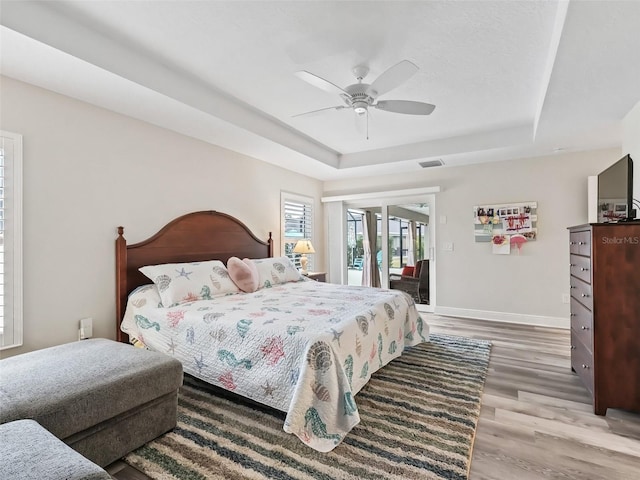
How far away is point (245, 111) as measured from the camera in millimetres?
3412

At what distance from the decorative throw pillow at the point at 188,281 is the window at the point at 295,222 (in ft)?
5.86

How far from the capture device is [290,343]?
77.7 inches

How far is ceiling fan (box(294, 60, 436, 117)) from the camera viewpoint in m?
2.17

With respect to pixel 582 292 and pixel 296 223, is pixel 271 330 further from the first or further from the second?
pixel 296 223

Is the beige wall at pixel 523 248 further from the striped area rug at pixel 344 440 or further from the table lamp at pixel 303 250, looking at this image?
the striped area rug at pixel 344 440

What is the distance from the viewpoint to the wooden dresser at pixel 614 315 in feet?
6.95

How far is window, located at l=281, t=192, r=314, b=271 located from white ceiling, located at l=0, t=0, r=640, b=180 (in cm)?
161

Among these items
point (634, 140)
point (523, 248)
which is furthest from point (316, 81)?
point (523, 248)

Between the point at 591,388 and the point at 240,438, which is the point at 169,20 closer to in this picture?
the point at 240,438

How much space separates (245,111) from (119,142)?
1.23m

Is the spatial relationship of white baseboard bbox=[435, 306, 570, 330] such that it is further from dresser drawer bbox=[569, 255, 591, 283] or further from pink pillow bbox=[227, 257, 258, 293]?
pink pillow bbox=[227, 257, 258, 293]

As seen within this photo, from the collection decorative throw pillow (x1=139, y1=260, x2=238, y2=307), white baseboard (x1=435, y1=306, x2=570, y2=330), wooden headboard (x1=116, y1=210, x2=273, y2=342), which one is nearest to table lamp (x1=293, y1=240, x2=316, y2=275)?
wooden headboard (x1=116, y1=210, x2=273, y2=342)

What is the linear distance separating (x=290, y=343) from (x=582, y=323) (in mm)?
2289

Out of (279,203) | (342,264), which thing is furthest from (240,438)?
(342,264)
